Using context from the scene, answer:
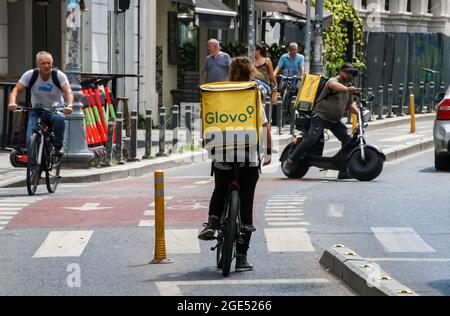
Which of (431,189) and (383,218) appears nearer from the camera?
(383,218)

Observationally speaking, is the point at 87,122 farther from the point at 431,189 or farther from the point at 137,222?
the point at 137,222

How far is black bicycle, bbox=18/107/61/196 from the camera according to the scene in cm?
1716

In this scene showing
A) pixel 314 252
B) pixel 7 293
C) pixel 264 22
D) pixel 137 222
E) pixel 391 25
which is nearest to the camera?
pixel 7 293

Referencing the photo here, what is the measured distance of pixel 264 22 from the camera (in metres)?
45.6

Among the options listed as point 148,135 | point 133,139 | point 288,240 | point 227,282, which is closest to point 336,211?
point 288,240

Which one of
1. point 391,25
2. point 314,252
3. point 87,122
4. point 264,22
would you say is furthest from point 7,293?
point 391,25

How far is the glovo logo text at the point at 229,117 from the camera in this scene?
11.3m

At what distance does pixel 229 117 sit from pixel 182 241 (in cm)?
224

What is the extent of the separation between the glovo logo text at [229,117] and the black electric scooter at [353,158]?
7.99m

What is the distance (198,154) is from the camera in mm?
24859

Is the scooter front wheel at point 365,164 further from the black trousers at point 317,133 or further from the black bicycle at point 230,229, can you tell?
the black bicycle at point 230,229

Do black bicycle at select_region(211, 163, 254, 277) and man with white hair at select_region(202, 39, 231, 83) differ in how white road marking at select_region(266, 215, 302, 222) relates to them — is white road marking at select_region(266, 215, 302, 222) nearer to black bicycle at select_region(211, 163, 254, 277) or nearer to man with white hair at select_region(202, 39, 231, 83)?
black bicycle at select_region(211, 163, 254, 277)

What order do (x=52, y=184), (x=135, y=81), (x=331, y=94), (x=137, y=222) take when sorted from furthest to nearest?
(x=135, y=81)
(x=331, y=94)
(x=52, y=184)
(x=137, y=222)

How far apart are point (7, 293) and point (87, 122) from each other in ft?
40.0
